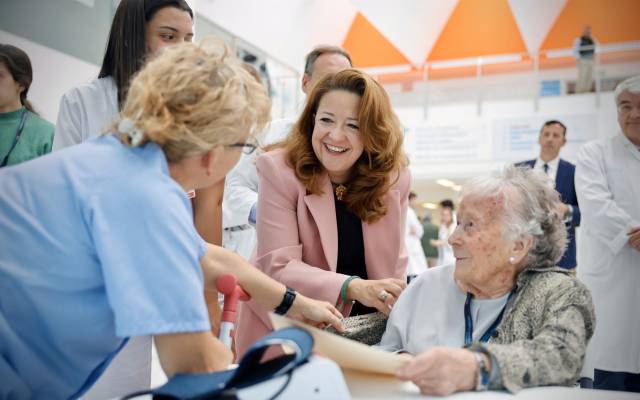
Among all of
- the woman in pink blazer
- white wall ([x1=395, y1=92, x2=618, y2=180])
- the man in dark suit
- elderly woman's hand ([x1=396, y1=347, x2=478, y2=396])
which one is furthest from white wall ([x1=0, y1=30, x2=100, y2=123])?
white wall ([x1=395, y1=92, x2=618, y2=180])

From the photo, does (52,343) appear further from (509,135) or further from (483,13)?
(483,13)

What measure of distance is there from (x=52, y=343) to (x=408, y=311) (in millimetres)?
944

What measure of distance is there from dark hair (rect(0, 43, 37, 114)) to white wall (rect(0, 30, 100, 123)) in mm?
20

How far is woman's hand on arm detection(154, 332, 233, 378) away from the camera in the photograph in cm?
83

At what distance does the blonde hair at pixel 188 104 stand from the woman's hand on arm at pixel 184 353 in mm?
311

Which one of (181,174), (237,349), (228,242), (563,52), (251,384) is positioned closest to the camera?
(251,384)

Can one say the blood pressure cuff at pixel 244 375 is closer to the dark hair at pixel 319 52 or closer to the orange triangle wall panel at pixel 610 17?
the dark hair at pixel 319 52

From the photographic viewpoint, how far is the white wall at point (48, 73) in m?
1.98

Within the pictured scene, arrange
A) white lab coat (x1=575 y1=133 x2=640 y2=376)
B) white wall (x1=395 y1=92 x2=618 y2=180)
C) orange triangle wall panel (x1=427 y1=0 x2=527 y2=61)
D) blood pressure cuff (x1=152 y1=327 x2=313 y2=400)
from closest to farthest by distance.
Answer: blood pressure cuff (x1=152 y1=327 x2=313 y2=400) < white lab coat (x1=575 y1=133 x2=640 y2=376) < white wall (x1=395 y1=92 x2=618 y2=180) < orange triangle wall panel (x1=427 y1=0 x2=527 y2=61)

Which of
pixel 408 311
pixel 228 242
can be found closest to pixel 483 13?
pixel 228 242

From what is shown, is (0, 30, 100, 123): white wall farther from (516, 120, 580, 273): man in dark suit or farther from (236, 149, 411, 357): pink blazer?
(516, 120, 580, 273): man in dark suit

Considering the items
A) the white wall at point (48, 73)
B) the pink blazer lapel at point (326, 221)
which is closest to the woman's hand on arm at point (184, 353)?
the pink blazer lapel at point (326, 221)

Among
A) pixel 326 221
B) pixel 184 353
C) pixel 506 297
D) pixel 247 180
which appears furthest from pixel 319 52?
pixel 184 353

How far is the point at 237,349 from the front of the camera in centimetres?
173
